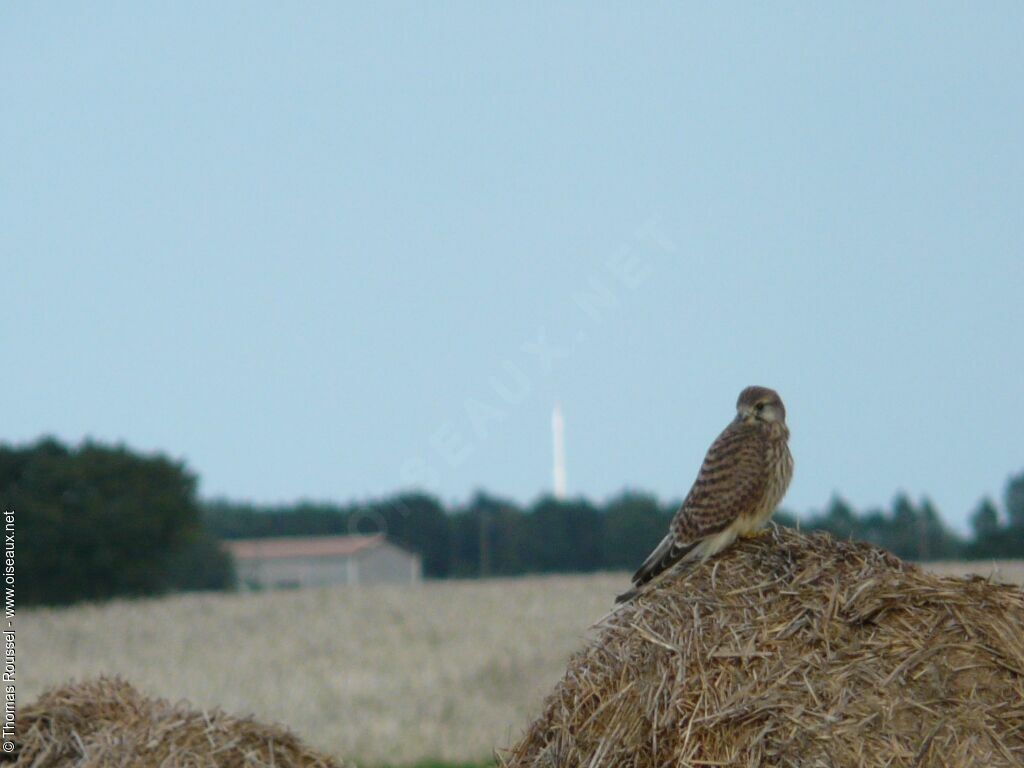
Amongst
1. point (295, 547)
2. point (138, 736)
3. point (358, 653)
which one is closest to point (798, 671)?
point (138, 736)

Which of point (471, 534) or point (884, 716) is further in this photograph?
point (471, 534)

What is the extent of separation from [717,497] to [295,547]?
5803cm

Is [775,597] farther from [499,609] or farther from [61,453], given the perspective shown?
[61,453]

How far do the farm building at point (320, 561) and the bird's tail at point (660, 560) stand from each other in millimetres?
45639

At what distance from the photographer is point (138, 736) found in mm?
6848

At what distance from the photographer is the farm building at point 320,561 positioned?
55.8m

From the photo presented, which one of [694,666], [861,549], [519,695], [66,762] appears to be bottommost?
[519,695]

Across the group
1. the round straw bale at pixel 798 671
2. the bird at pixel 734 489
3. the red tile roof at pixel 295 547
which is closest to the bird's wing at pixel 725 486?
the bird at pixel 734 489

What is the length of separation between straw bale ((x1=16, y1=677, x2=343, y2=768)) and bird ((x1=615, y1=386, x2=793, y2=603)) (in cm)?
213

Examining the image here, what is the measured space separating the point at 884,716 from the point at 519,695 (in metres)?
18.6

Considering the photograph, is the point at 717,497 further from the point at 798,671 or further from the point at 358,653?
the point at 358,653

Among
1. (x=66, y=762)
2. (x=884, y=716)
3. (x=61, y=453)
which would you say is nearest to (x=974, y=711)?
(x=884, y=716)

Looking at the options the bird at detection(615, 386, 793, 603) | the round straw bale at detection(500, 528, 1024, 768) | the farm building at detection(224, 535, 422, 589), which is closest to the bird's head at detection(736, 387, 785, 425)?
the bird at detection(615, 386, 793, 603)

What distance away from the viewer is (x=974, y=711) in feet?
17.5
